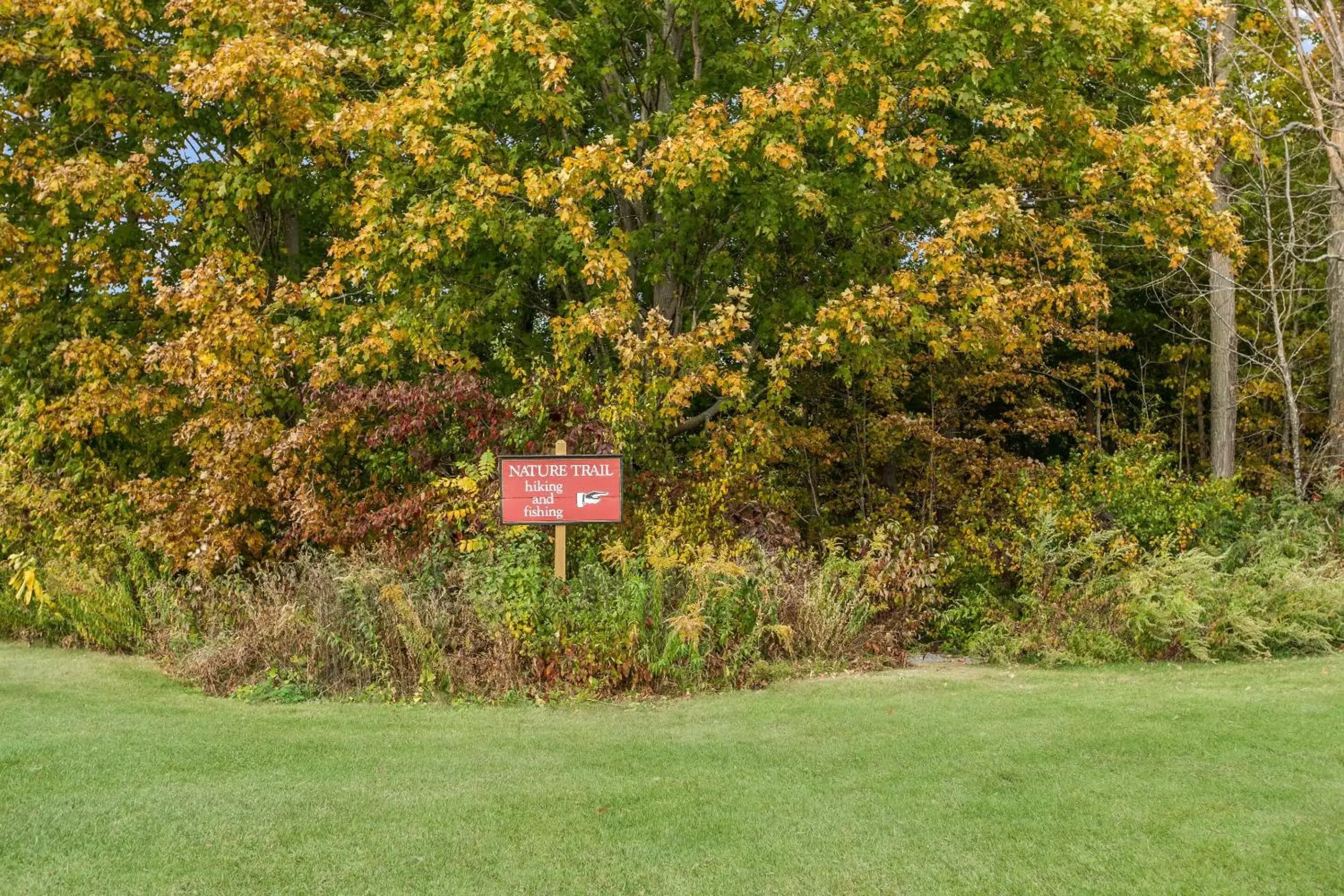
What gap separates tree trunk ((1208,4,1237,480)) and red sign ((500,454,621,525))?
386 inches

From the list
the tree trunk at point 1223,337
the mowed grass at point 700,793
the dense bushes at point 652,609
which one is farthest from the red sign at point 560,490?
the tree trunk at point 1223,337

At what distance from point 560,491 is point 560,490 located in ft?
0.05

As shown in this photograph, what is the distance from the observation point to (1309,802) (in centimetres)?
544

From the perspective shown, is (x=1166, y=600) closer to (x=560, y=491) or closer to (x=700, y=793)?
(x=560, y=491)

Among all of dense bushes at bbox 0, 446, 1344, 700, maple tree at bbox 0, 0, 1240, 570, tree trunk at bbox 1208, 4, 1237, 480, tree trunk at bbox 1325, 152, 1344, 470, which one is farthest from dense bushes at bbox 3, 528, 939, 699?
tree trunk at bbox 1325, 152, 1344, 470

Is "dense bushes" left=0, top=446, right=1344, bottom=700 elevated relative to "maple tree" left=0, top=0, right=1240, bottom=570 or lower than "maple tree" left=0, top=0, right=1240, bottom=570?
lower

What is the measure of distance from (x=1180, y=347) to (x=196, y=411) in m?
13.7

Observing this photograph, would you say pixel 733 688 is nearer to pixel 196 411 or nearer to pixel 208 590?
pixel 208 590

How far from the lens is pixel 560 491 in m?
8.91

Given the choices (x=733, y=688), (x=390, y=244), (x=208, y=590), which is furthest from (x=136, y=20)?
(x=733, y=688)

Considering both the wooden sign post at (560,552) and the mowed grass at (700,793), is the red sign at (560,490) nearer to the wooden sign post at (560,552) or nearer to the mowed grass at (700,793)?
the wooden sign post at (560,552)

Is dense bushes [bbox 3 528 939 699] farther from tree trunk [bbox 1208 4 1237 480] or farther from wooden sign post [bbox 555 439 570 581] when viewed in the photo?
tree trunk [bbox 1208 4 1237 480]

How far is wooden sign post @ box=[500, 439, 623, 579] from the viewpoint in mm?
8875

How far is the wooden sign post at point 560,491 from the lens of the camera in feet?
29.1
